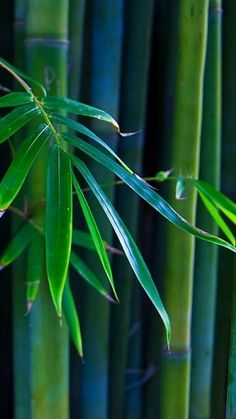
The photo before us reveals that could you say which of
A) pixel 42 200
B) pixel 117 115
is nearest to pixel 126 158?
pixel 117 115

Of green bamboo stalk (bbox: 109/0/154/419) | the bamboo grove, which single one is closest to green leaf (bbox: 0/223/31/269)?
the bamboo grove

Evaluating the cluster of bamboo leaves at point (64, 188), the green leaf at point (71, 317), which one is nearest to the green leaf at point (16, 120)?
the cluster of bamboo leaves at point (64, 188)

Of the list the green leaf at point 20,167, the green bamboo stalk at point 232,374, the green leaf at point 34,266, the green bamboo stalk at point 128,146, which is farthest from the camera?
the green bamboo stalk at point 128,146

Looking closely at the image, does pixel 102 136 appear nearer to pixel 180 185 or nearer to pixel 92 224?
pixel 180 185

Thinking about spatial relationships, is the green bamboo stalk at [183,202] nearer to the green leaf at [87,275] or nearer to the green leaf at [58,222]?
the green leaf at [87,275]

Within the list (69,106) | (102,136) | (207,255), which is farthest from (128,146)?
(69,106)

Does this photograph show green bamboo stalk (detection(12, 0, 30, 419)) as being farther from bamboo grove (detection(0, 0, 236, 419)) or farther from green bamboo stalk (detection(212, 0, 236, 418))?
green bamboo stalk (detection(212, 0, 236, 418))

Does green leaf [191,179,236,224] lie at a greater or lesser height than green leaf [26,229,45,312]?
greater
